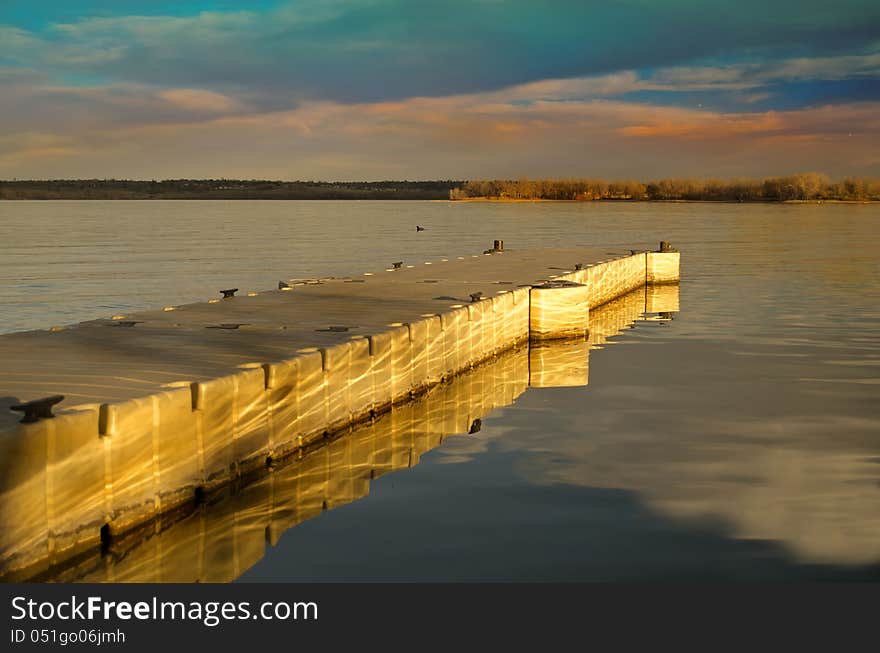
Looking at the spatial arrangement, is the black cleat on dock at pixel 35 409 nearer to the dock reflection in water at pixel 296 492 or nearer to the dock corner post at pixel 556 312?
the dock reflection in water at pixel 296 492

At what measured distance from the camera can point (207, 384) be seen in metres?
9.75

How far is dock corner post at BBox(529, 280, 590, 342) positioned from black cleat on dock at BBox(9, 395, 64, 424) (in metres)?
14.9

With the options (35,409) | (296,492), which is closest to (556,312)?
(296,492)

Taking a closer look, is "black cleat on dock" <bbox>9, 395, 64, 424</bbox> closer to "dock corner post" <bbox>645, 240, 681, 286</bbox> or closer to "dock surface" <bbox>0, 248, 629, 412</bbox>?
"dock surface" <bbox>0, 248, 629, 412</bbox>

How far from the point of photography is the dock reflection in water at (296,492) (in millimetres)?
8695

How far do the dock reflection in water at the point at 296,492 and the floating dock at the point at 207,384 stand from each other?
13 centimetres

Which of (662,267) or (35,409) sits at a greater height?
(35,409)

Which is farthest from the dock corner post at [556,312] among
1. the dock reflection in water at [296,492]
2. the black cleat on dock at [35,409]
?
the black cleat on dock at [35,409]

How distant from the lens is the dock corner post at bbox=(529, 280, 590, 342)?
22.2m

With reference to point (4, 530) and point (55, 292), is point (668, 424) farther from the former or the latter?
point (55, 292)

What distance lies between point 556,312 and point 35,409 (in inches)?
603

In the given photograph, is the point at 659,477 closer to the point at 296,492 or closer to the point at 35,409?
the point at 296,492

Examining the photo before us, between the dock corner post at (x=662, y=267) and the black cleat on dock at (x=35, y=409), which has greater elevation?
the black cleat on dock at (x=35, y=409)

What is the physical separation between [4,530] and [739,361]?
15601mm
